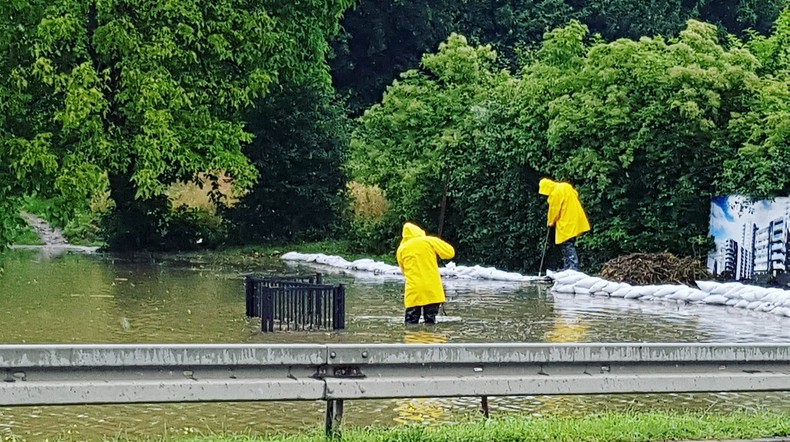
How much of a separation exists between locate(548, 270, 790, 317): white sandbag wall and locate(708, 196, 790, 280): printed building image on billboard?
1.71m

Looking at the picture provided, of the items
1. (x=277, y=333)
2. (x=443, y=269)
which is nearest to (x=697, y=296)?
(x=443, y=269)

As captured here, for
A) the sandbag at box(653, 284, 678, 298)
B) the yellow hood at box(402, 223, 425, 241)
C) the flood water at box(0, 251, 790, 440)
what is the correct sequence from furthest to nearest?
the sandbag at box(653, 284, 678, 298)
the yellow hood at box(402, 223, 425, 241)
the flood water at box(0, 251, 790, 440)

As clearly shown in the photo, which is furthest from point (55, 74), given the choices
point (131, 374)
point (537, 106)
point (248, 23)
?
point (131, 374)

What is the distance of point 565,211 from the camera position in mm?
22562

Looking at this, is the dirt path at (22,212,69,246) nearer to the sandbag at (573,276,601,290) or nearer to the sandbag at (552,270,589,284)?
the sandbag at (552,270,589,284)

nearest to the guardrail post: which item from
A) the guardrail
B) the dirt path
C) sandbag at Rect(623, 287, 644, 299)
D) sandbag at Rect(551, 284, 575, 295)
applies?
the guardrail

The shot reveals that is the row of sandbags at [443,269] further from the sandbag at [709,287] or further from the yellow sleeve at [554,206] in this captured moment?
the sandbag at [709,287]

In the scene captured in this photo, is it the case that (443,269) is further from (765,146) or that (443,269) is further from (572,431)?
(572,431)

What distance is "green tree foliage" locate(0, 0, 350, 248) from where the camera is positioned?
21.8 meters

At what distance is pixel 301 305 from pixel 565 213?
9.33m

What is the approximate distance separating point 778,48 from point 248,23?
11.6m

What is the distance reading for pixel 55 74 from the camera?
23.5 m

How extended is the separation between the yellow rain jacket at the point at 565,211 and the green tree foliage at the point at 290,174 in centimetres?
1295

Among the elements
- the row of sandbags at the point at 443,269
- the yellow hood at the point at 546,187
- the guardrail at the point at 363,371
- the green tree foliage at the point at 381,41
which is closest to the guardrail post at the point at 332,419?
the guardrail at the point at 363,371
